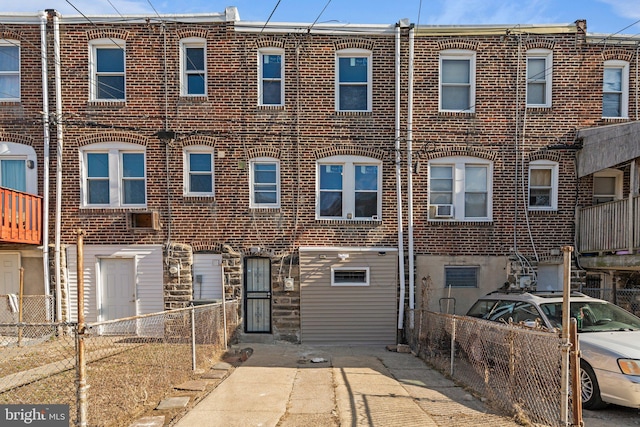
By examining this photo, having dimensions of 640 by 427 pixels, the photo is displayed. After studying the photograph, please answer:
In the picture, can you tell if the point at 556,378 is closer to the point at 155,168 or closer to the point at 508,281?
the point at 508,281

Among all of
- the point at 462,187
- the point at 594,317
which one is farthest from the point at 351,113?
the point at 594,317

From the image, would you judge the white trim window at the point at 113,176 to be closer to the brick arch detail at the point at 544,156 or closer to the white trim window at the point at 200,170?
the white trim window at the point at 200,170

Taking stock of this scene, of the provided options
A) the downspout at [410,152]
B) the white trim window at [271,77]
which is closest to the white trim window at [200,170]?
the white trim window at [271,77]

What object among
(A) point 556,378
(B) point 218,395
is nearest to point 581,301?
(A) point 556,378

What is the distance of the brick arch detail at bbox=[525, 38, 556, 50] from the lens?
34.3 feet

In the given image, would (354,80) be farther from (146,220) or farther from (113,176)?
(113,176)

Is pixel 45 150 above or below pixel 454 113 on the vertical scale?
below

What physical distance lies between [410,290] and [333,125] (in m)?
4.79

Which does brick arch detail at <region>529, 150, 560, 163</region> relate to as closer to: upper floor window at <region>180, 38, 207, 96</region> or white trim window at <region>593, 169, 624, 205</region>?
white trim window at <region>593, 169, 624, 205</region>

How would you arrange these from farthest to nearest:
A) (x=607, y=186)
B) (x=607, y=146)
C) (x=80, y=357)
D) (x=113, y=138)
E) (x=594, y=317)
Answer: (x=607, y=186) < (x=113, y=138) < (x=607, y=146) < (x=594, y=317) < (x=80, y=357)

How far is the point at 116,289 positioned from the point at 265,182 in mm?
4815

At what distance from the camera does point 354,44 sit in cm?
1045

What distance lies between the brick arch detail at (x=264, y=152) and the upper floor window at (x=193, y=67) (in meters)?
2.05

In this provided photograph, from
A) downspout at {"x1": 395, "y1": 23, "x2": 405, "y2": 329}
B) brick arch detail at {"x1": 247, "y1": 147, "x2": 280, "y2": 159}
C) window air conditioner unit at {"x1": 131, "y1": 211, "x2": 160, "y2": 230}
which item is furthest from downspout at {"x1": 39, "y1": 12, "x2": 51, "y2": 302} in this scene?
downspout at {"x1": 395, "y1": 23, "x2": 405, "y2": 329}
